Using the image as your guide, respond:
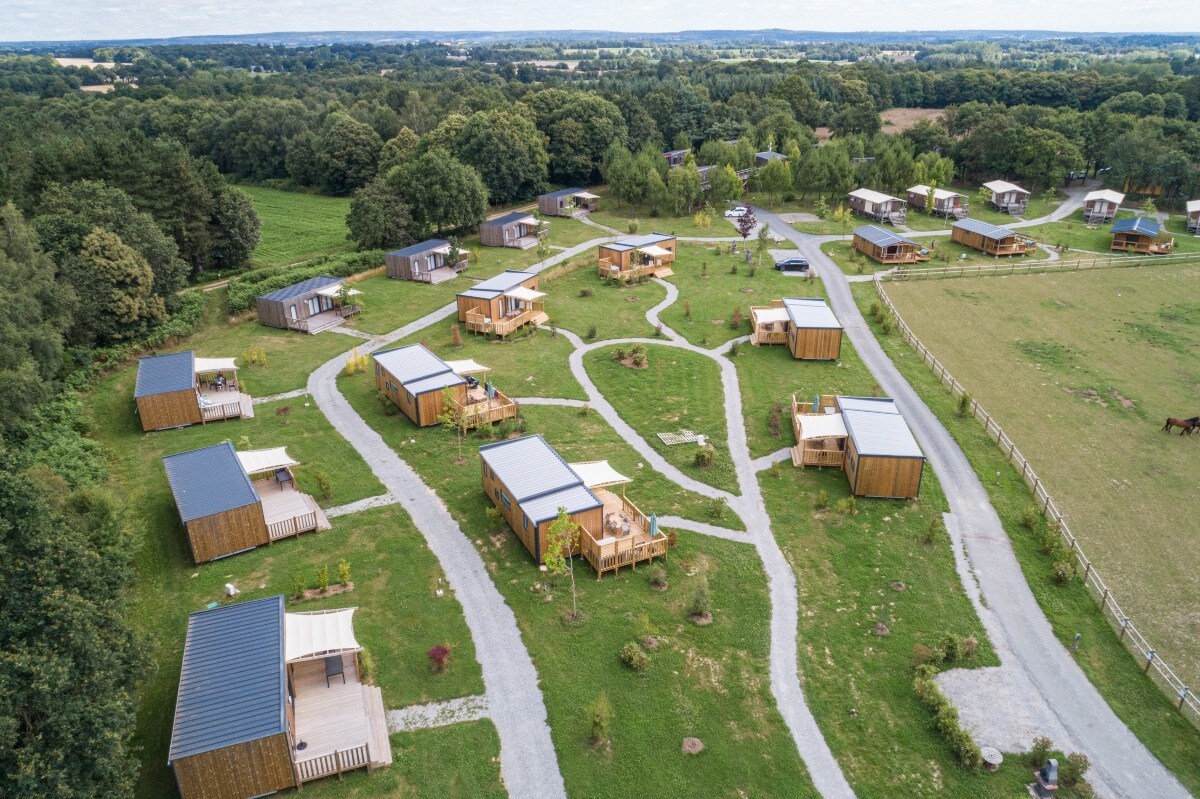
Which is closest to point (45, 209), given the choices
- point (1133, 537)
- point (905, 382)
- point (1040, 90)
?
point (905, 382)

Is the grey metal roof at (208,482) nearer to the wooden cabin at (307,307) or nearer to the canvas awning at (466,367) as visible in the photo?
the canvas awning at (466,367)

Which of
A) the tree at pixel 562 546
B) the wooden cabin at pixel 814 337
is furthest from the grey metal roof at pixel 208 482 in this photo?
the wooden cabin at pixel 814 337

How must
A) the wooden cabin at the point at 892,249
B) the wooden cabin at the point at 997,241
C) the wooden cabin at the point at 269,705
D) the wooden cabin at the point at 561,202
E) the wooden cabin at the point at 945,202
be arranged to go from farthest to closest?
the wooden cabin at the point at 561,202 < the wooden cabin at the point at 945,202 < the wooden cabin at the point at 997,241 < the wooden cabin at the point at 892,249 < the wooden cabin at the point at 269,705

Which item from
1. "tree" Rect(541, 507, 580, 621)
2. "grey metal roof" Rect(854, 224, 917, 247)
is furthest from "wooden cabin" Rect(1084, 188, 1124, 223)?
"tree" Rect(541, 507, 580, 621)

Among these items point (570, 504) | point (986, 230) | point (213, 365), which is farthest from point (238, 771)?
point (986, 230)

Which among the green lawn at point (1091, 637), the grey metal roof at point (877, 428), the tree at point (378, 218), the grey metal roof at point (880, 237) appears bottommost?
the green lawn at point (1091, 637)

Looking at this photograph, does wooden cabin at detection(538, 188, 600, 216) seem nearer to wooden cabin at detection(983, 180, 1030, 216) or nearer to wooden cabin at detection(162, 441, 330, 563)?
wooden cabin at detection(983, 180, 1030, 216)
